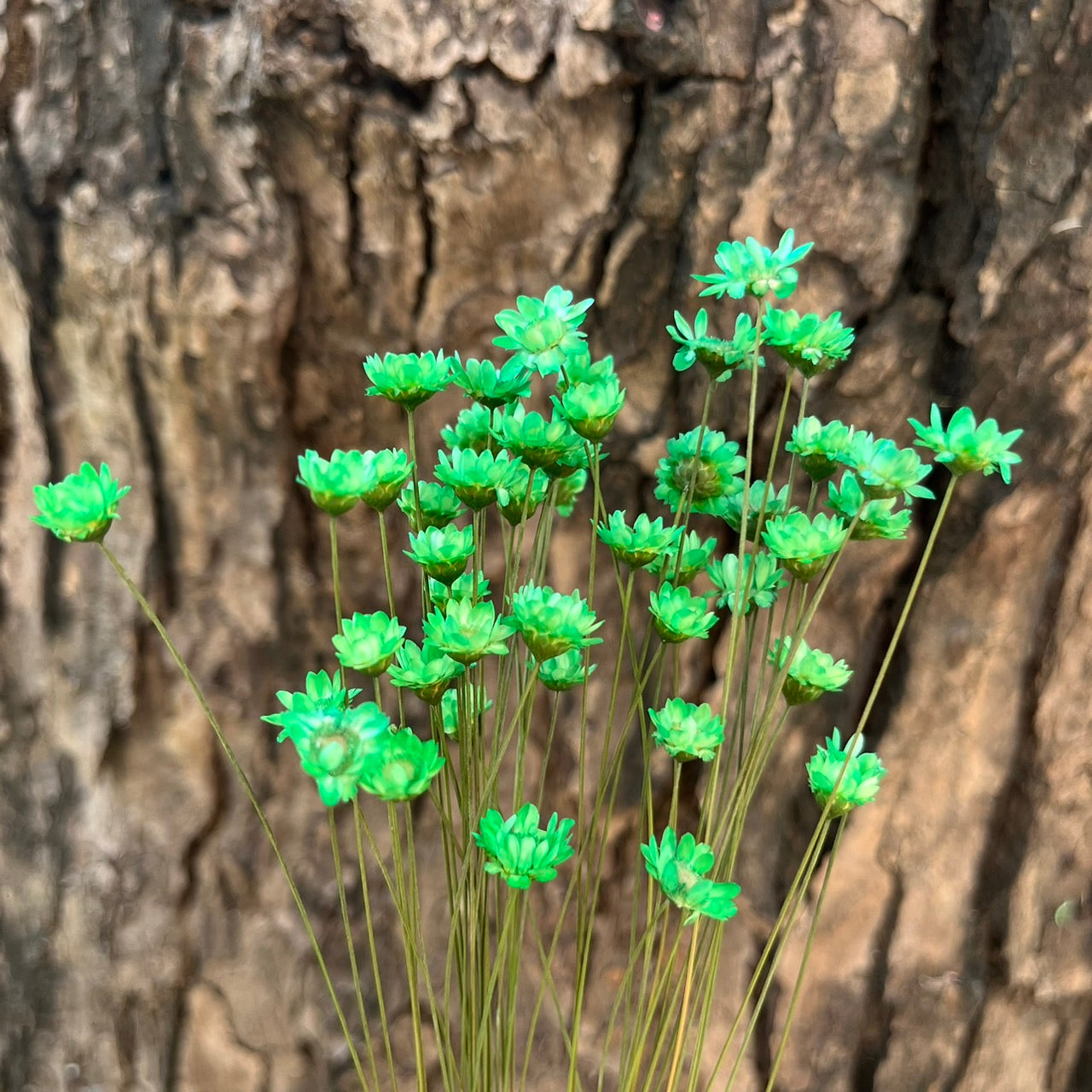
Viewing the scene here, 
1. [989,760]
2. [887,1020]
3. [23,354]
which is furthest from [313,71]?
[887,1020]

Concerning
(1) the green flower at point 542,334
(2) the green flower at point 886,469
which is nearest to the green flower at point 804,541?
(2) the green flower at point 886,469

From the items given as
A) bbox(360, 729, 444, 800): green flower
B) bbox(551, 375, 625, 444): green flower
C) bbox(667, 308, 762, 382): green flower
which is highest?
bbox(667, 308, 762, 382): green flower

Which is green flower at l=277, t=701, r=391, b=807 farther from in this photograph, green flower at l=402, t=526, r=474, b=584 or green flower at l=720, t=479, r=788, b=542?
green flower at l=720, t=479, r=788, b=542

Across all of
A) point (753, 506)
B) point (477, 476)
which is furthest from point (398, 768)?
point (753, 506)

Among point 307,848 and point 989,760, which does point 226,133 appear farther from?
point 989,760

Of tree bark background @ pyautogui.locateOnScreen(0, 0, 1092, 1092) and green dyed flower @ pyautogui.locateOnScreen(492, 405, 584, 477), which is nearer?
green dyed flower @ pyautogui.locateOnScreen(492, 405, 584, 477)

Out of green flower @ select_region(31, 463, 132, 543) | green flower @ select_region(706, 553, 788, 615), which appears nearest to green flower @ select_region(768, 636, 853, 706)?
green flower @ select_region(706, 553, 788, 615)

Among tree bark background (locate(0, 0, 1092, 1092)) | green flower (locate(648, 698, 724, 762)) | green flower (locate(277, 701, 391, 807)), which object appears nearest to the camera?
green flower (locate(277, 701, 391, 807))

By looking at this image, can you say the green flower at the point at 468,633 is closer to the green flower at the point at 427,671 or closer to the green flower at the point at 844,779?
the green flower at the point at 427,671

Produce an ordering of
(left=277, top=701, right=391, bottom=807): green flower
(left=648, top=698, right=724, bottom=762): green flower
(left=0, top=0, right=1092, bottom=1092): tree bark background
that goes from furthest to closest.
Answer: (left=0, top=0, right=1092, bottom=1092): tree bark background → (left=648, top=698, right=724, bottom=762): green flower → (left=277, top=701, right=391, bottom=807): green flower
